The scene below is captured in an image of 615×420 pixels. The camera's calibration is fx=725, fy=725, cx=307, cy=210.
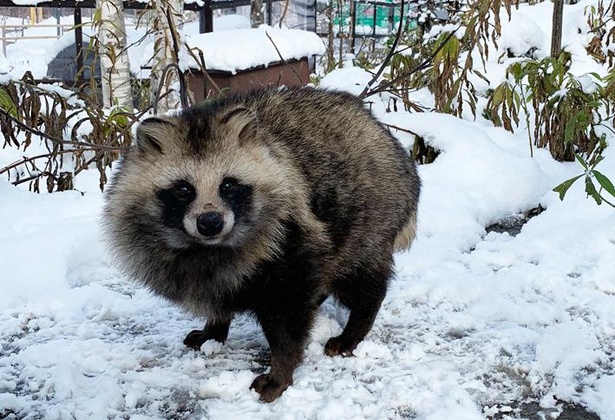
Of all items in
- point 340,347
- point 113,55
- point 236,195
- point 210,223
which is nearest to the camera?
point 210,223

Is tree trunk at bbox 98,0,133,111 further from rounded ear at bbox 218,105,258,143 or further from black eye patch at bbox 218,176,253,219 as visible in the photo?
black eye patch at bbox 218,176,253,219

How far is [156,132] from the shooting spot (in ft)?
7.37

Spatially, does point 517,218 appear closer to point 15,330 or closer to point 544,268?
point 544,268

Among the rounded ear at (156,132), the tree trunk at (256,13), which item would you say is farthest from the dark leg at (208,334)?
the tree trunk at (256,13)

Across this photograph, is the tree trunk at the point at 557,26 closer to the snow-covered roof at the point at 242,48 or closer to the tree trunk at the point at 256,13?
the snow-covered roof at the point at 242,48

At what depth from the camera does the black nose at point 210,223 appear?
6.88 ft

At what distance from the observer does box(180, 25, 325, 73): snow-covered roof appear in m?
6.98

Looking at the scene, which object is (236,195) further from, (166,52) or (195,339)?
(166,52)

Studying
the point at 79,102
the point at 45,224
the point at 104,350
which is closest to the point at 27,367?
the point at 104,350

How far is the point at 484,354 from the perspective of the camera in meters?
2.55

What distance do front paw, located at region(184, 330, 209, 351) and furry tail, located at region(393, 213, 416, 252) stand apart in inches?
32.5

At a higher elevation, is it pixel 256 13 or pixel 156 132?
pixel 256 13

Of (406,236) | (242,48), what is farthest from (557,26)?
(406,236)

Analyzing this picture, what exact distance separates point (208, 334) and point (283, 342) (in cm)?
40
